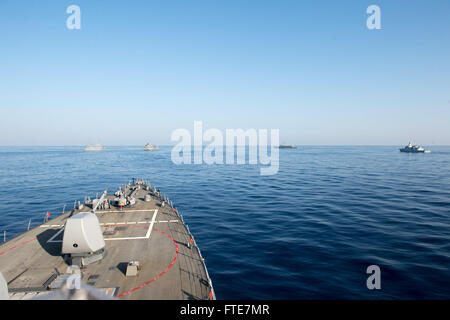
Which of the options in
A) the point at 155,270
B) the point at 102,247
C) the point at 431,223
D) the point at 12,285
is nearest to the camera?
the point at 12,285

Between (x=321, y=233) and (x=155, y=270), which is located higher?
(x=155, y=270)

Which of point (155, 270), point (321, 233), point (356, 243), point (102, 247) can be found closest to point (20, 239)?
point (102, 247)

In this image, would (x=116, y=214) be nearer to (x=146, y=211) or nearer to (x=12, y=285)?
(x=146, y=211)

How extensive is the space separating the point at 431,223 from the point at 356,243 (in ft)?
62.8

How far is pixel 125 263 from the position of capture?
22.7m

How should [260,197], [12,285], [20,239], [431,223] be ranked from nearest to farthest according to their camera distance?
1. [12,285]
2. [20,239]
3. [431,223]
4. [260,197]

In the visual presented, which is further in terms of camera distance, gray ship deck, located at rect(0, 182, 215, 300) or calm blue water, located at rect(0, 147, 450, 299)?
calm blue water, located at rect(0, 147, 450, 299)

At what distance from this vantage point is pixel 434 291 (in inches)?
898

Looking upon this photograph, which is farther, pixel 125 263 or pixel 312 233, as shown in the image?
pixel 312 233

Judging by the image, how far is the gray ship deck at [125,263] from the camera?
1881 centimetres

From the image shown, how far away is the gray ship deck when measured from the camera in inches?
741

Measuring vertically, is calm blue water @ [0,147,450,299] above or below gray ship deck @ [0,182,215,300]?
below

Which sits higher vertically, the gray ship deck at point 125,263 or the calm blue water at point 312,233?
the gray ship deck at point 125,263

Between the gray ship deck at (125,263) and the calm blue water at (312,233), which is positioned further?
the calm blue water at (312,233)
